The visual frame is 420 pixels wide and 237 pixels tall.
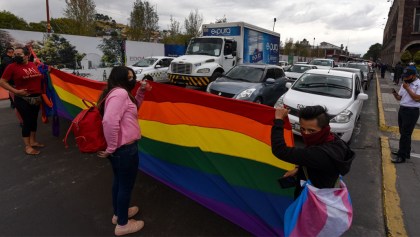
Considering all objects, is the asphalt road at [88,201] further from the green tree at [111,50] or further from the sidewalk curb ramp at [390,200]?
the green tree at [111,50]

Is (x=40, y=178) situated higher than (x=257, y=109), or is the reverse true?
(x=257, y=109)

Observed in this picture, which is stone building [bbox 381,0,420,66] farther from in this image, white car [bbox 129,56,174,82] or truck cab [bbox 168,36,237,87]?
white car [bbox 129,56,174,82]

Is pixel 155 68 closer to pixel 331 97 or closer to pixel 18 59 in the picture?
pixel 331 97

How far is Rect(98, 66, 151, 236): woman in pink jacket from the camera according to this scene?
2.57 meters

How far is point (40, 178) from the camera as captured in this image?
437cm

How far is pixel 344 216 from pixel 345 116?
4621 mm

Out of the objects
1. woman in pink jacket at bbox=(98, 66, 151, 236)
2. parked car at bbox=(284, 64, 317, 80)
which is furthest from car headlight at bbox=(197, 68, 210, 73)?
woman in pink jacket at bbox=(98, 66, 151, 236)

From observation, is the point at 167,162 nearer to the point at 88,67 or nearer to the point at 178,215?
the point at 178,215

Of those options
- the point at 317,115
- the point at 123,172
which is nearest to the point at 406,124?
the point at 317,115

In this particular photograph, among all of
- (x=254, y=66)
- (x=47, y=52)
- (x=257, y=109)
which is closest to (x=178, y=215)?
(x=257, y=109)

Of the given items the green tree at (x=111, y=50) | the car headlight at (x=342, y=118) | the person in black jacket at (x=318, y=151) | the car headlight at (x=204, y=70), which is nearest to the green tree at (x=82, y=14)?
the green tree at (x=111, y=50)

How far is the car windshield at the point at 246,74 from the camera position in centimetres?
912

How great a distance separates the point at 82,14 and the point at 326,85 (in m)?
25.3

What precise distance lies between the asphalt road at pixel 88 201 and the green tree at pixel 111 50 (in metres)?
12.9
